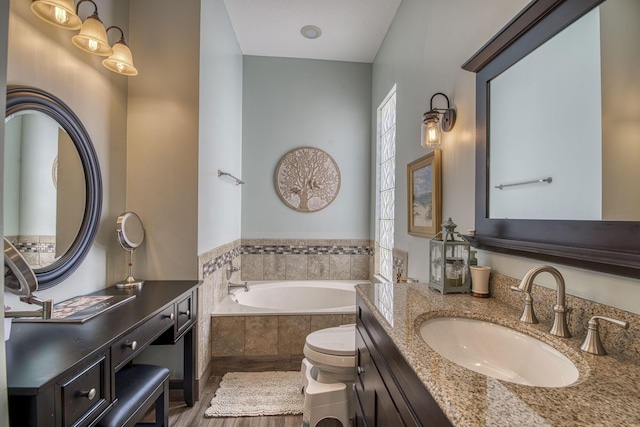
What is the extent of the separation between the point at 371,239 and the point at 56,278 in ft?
9.00

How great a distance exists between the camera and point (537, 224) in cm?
97

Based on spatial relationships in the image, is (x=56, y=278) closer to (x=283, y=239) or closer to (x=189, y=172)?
(x=189, y=172)

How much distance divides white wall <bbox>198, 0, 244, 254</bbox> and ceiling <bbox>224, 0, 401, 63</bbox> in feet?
0.58

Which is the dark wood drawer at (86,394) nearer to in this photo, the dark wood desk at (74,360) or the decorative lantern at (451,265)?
the dark wood desk at (74,360)

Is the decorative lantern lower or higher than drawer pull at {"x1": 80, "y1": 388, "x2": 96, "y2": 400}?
higher

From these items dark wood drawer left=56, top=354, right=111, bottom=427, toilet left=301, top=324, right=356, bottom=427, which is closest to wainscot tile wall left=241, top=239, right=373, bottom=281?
toilet left=301, top=324, right=356, bottom=427

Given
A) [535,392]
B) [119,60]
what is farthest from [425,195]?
[119,60]

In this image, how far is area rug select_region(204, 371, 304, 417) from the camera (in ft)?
6.01

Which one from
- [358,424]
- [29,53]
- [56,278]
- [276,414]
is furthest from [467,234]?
[29,53]

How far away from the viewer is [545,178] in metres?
0.96

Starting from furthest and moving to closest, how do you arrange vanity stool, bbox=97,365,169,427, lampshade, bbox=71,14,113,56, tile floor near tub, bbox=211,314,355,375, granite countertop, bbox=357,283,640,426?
tile floor near tub, bbox=211,314,355,375 → lampshade, bbox=71,14,113,56 → vanity stool, bbox=97,365,169,427 → granite countertop, bbox=357,283,640,426

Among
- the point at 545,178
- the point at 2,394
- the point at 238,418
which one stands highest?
the point at 545,178

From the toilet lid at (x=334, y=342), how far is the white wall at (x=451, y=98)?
0.61 m

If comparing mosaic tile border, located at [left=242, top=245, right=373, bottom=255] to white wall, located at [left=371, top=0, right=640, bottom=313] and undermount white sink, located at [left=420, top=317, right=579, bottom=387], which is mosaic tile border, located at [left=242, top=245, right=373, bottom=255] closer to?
white wall, located at [left=371, top=0, right=640, bottom=313]
